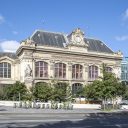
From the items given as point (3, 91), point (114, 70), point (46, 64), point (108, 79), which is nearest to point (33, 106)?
point (108, 79)

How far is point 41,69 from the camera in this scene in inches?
3100

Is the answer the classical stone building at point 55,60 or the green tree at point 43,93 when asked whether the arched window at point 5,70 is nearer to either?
the classical stone building at point 55,60

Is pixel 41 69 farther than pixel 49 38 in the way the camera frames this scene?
No

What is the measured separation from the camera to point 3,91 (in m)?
72.9

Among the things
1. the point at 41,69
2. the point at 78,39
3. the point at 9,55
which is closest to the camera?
the point at 41,69

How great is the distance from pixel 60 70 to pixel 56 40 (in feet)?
24.1

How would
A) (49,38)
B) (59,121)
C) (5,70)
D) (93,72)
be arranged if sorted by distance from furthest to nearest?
(93,72), (49,38), (5,70), (59,121)

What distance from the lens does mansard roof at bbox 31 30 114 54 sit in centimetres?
8032

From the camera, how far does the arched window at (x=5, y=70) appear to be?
261 feet

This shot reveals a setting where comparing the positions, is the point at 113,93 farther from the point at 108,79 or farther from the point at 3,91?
the point at 3,91

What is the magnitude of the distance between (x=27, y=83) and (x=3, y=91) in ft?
18.1

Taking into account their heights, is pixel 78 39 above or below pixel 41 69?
above

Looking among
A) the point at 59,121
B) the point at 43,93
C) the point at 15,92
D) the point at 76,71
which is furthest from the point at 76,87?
the point at 59,121

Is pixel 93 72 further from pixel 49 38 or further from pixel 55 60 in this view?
pixel 49 38
